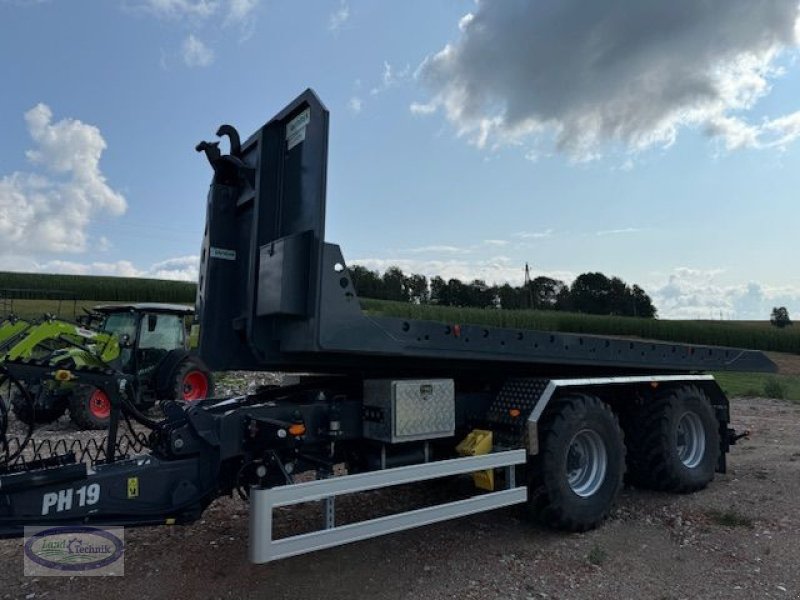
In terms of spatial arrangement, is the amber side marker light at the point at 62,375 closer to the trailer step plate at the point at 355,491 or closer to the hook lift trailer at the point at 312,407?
the hook lift trailer at the point at 312,407

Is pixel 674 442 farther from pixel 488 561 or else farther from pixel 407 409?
pixel 407 409

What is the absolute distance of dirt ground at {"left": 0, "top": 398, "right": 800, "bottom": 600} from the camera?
13.9ft

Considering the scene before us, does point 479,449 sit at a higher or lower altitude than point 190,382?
lower

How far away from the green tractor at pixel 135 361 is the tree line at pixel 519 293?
4.50 metres

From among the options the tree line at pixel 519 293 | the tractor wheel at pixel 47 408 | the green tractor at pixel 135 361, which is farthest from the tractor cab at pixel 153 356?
the tree line at pixel 519 293

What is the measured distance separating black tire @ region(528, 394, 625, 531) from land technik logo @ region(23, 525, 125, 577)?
3.20 meters

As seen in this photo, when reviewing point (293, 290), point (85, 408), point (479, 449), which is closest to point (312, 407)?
point (293, 290)

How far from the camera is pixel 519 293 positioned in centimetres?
3119

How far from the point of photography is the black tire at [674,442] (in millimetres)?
6297

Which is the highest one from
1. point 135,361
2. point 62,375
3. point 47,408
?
point 135,361

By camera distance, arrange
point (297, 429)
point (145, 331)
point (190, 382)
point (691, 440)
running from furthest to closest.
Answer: point (190, 382), point (145, 331), point (691, 440), point (297, 429)

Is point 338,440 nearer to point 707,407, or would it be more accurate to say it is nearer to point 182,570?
point 182,570

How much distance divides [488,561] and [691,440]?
334cm

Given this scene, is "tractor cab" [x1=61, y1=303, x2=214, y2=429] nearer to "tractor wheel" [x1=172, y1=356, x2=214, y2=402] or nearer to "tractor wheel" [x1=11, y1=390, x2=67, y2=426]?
"tractor wheel" [x1=172, y1=356, x2=214, y2=402]
